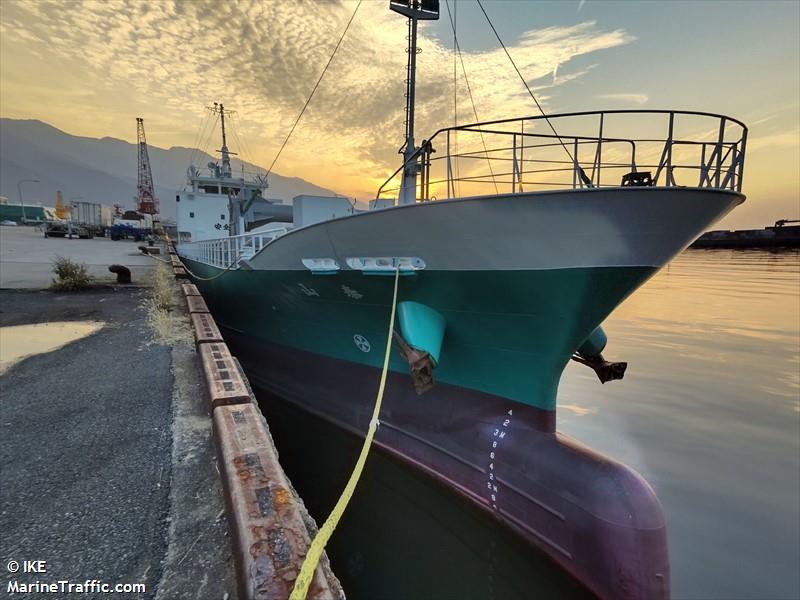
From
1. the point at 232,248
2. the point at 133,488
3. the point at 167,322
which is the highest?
the point at 232,248

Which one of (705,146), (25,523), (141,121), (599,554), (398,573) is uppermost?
(141,121)

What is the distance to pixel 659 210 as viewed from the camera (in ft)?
11.0

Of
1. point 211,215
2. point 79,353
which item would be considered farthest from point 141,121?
point 79,353

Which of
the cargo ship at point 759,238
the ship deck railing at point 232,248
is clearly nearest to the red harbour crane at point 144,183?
the ship deck railing at point 232,248

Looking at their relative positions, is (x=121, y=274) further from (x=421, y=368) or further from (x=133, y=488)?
(x=421, y=368)

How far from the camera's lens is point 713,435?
22.1ft

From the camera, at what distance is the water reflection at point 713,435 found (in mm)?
4105

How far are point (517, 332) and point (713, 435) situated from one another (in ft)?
17.8

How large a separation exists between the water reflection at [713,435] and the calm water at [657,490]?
0.06 feet

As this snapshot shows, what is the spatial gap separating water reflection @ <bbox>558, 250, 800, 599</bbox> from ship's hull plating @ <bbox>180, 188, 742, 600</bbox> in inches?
51.4

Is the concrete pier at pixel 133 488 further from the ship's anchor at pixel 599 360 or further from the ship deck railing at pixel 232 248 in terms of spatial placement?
the ship's anchor at pixel 599 360

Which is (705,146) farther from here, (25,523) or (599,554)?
(25,523)

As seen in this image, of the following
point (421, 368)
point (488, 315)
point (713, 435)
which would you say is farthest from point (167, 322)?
point (713, 435)

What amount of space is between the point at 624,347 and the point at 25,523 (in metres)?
13.7
